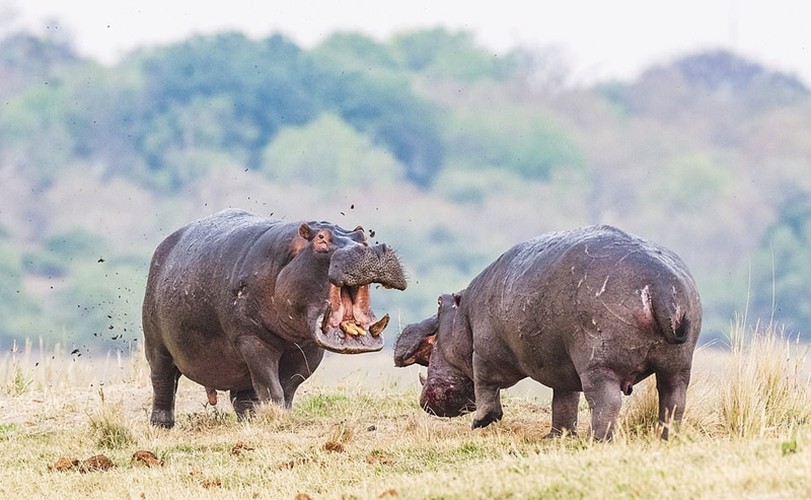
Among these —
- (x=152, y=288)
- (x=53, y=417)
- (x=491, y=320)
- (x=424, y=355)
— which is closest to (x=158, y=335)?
(x=152, y=288)

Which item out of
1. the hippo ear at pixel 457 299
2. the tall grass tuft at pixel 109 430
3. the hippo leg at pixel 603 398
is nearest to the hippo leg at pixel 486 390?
the hippo ear at pixel 457 299

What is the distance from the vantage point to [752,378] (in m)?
11.1

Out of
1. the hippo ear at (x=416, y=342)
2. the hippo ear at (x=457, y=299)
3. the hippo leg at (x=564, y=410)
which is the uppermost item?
the hippo ear at (x=457, y=299)

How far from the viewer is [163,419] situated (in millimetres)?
13781

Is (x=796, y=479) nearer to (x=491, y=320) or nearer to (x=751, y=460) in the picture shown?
(x=751, y=460)

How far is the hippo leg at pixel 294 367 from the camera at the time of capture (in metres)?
12.6

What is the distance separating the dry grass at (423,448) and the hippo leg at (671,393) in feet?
0.72

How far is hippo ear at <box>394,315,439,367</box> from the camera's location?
40.6 ft

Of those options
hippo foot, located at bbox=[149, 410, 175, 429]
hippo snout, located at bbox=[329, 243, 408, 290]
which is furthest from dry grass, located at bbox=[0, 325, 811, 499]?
hippo snout, located at bbox=[329, 243, 408, 290]

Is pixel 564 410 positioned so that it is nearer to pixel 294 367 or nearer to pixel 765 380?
pixel 765 380

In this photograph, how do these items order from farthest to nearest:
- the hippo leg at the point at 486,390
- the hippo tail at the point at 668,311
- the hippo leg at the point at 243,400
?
1. the hippo leg at the point at 243,400
2. the hippo leg at the point at 486,390
3. the hippo tail at the point at 668,311

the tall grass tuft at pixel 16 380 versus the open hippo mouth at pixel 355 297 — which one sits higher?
the open hippo mouth at pixel 355 297

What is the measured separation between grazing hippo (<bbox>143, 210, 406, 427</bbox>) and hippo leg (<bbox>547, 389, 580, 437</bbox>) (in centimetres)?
149

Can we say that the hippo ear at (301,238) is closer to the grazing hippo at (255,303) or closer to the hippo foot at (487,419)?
the grazing hippo at (255,303)
